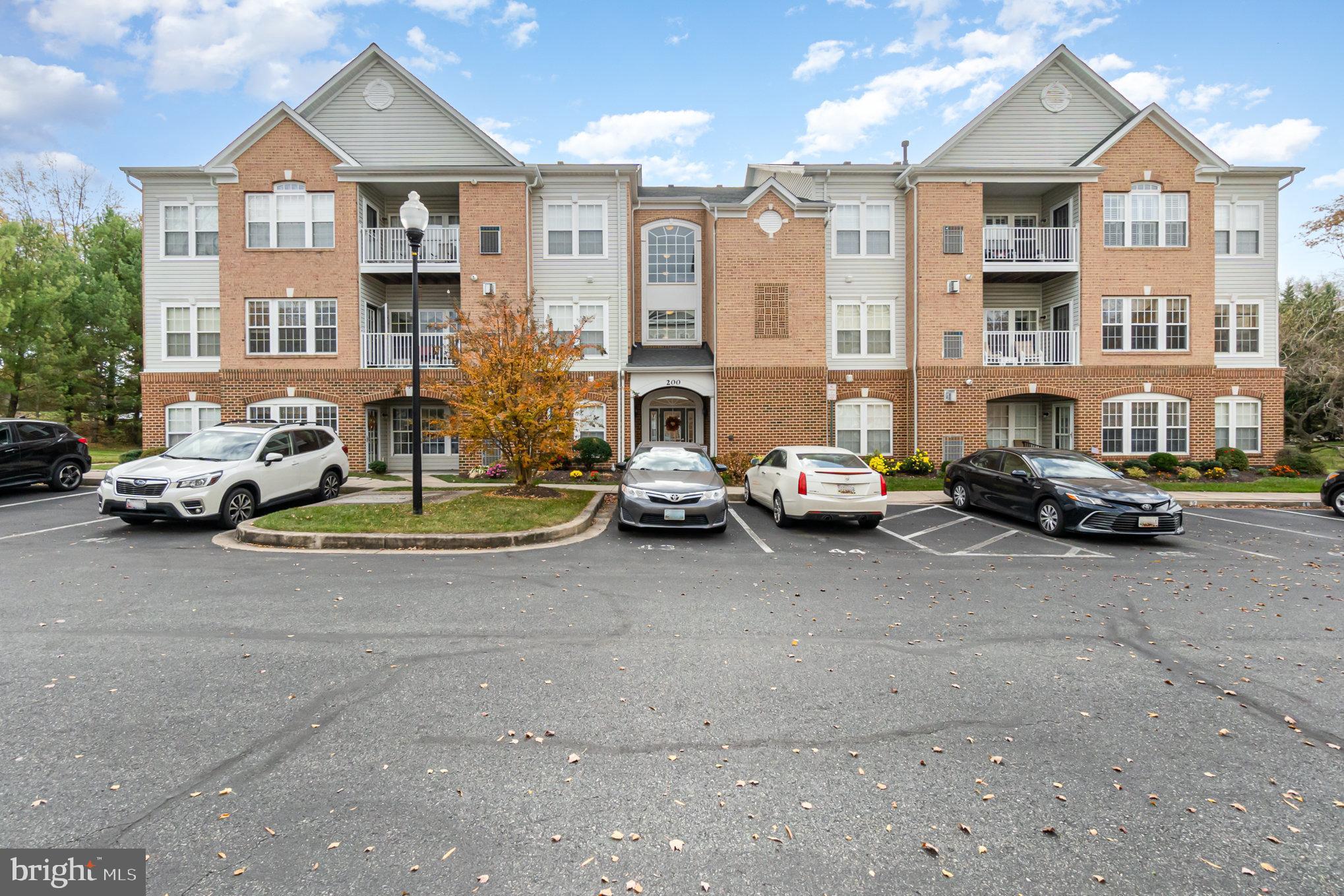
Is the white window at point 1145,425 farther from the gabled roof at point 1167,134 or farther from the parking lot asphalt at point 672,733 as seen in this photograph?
the parking lot asphalt at point 672,733

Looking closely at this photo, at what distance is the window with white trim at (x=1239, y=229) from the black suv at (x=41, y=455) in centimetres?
3298

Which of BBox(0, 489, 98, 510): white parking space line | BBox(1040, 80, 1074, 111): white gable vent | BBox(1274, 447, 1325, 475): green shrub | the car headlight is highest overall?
BBox(1040, 80, 1074, 111): white gable vent

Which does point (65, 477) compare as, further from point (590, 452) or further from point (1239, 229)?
point (1239, 229)

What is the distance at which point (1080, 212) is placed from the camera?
729 inches

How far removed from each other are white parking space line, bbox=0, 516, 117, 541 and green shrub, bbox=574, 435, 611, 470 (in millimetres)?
10027

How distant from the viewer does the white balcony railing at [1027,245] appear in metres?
18.8

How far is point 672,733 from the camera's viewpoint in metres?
3.48

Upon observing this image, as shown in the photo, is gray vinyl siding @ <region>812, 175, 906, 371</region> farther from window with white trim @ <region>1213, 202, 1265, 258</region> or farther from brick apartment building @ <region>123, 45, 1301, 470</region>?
window with white trim @ <region>1213, 202, 1265, 258</region>

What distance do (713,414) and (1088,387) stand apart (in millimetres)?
11609

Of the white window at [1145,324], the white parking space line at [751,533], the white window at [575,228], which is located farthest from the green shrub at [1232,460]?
the white window at [575,228]

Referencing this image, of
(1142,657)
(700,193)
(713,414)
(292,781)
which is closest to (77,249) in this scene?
(700,193)

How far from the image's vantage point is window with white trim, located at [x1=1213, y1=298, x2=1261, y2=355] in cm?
1930

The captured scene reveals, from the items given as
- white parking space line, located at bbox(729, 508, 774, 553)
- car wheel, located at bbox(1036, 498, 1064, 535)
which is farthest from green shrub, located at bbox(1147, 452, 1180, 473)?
white parking space line, located at bbox(729, 508, 774, 553)

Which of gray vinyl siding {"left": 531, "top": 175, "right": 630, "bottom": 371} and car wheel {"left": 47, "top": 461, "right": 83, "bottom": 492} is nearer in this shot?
car wheel {"left": 47, "top": 461, "right": 83, "bottom": 492}
